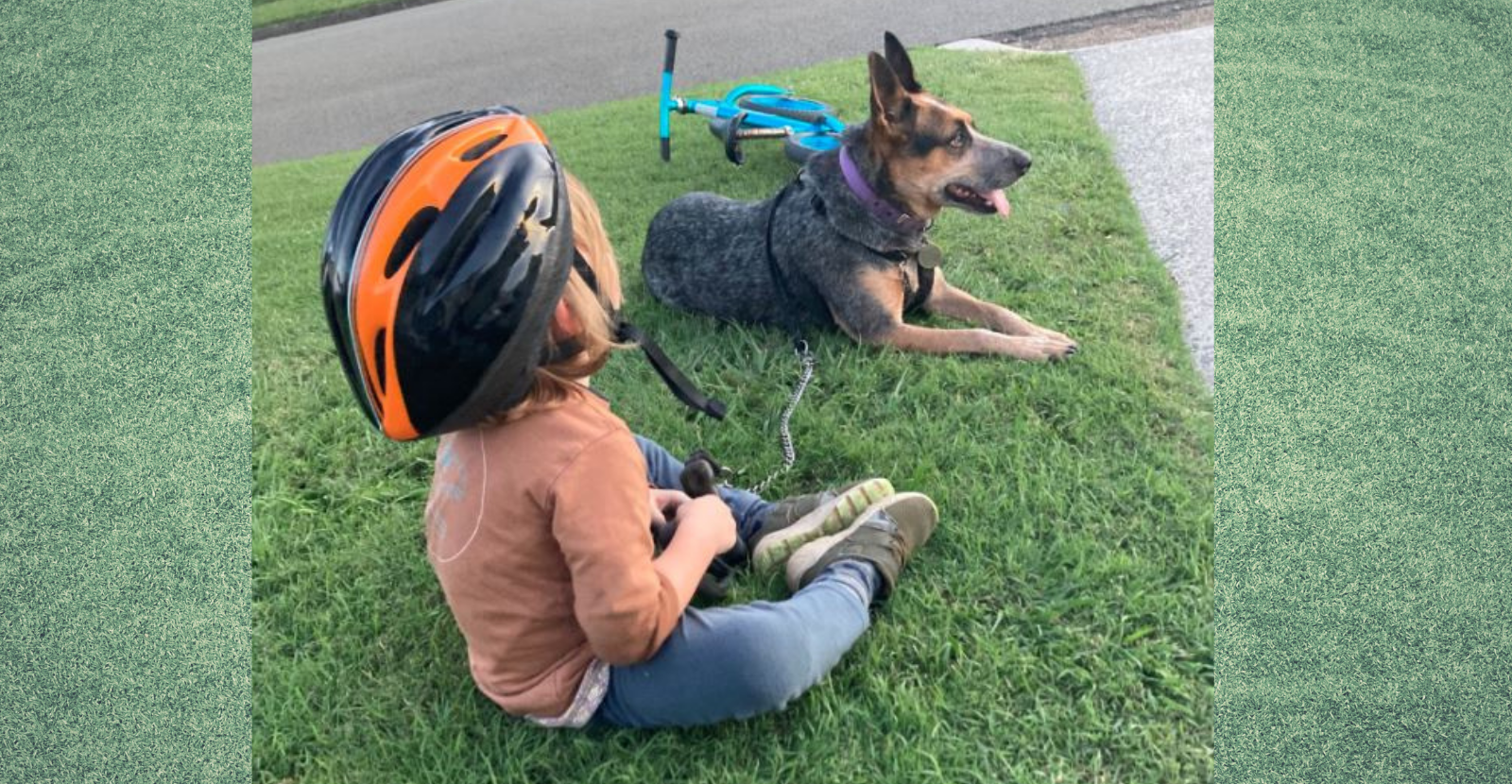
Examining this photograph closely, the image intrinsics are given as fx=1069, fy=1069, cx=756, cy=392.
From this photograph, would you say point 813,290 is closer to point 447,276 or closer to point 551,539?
point 551,539

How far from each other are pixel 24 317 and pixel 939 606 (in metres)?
4.33

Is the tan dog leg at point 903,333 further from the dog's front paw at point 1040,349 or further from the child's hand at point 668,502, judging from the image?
the child's hand at point 668,502

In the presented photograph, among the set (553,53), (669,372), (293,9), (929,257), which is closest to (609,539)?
(669,372)

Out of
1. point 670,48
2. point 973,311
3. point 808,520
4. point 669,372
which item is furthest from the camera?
point 670,48

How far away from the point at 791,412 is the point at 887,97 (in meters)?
1.32

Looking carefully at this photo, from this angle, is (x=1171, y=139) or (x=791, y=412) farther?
(x=1171, y=139)

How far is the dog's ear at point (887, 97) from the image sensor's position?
4.16m

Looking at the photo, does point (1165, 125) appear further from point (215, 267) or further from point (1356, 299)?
point (215, 267)

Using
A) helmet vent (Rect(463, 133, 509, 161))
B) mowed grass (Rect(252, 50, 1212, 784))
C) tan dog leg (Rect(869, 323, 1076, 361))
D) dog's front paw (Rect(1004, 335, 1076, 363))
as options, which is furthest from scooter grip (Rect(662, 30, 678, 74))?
helmet vent (Rect(463, 133, 509, 161))

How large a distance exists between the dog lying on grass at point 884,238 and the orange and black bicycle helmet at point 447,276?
2235 mm

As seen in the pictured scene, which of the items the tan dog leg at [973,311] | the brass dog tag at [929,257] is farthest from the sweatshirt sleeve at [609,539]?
the tan dog leg at [973,311]

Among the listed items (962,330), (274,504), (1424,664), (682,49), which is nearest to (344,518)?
(274,504)

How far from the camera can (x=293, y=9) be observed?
16062mm

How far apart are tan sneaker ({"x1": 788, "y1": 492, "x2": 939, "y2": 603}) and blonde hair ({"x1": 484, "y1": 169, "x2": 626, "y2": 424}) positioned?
3.17ft
